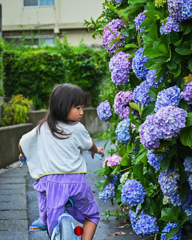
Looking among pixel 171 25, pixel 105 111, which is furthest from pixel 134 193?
pixel 171 25

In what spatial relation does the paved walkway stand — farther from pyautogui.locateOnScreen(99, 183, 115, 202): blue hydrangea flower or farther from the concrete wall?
the concrete wall

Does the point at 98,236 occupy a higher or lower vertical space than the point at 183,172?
lower

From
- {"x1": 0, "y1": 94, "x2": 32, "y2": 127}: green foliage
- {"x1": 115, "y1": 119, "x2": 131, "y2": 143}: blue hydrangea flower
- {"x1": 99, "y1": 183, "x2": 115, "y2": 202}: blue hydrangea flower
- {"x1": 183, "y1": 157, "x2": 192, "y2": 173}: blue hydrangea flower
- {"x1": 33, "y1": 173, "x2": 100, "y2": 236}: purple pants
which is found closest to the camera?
{"x1": 183, "y1": 157, "x2": 192, "y2": 173}: blue hydrangea flower

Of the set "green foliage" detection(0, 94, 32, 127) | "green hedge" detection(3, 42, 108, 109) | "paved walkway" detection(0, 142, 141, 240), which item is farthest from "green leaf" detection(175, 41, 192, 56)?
"green hedge" detection(3, 42, 108, 109)

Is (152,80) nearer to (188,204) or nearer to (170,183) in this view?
(170,183)

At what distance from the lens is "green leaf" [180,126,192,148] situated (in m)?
2.26

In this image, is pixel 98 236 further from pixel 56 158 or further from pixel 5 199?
pixel 5 199

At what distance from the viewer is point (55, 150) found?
3.34 m

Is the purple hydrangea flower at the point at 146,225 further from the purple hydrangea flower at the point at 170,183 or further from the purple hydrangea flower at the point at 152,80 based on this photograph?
the purple hydrangea flower at the point at 152,80

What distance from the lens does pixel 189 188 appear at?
2.73 m

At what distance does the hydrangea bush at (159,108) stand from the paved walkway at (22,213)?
2.12ft

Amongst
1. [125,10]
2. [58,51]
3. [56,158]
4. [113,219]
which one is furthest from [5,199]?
[58,51]

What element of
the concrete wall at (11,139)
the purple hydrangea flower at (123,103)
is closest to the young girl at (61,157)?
the purple hydrangea flower at (123,103)

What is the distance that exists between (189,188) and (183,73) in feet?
2.21
